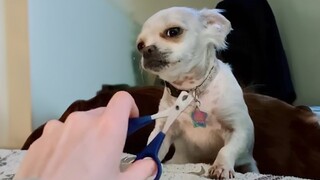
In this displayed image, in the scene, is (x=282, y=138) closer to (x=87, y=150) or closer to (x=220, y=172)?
(x=220, y=172)

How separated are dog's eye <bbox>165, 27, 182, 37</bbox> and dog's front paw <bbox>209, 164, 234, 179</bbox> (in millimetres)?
240

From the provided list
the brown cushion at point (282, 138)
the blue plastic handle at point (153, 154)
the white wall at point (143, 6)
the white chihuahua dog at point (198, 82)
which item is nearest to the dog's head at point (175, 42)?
the white chihuahua dog at point (198, 82)

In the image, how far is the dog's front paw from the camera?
2.17 feet

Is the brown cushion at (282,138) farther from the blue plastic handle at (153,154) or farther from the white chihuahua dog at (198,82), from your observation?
the blue plastic handle at (153,154)

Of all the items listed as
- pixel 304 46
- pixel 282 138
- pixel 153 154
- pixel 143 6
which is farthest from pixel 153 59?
pixel 304 46

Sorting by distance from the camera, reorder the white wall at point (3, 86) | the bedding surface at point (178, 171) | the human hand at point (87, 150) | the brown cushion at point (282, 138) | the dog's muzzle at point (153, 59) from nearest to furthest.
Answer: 1. the human hand at point (87, 150)
2. the bedding surface at point (178, 171)
3. the dog's muzzle at point (153, 59)
4. the brown cushion at point (282, 138)
5. the white wall at point (3, 86)

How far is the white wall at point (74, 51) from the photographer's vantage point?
3.99 ft

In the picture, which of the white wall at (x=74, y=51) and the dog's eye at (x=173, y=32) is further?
the white wall at (x=74, y=51)

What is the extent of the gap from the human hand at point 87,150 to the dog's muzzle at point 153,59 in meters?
0.49

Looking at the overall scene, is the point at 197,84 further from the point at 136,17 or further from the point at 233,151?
the point at 136,17

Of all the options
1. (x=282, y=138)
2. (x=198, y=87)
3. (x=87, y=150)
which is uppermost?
(x=87, y=150)

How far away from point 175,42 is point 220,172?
0.81 feet

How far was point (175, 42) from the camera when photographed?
807 mm

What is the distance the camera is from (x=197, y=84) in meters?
0.84
